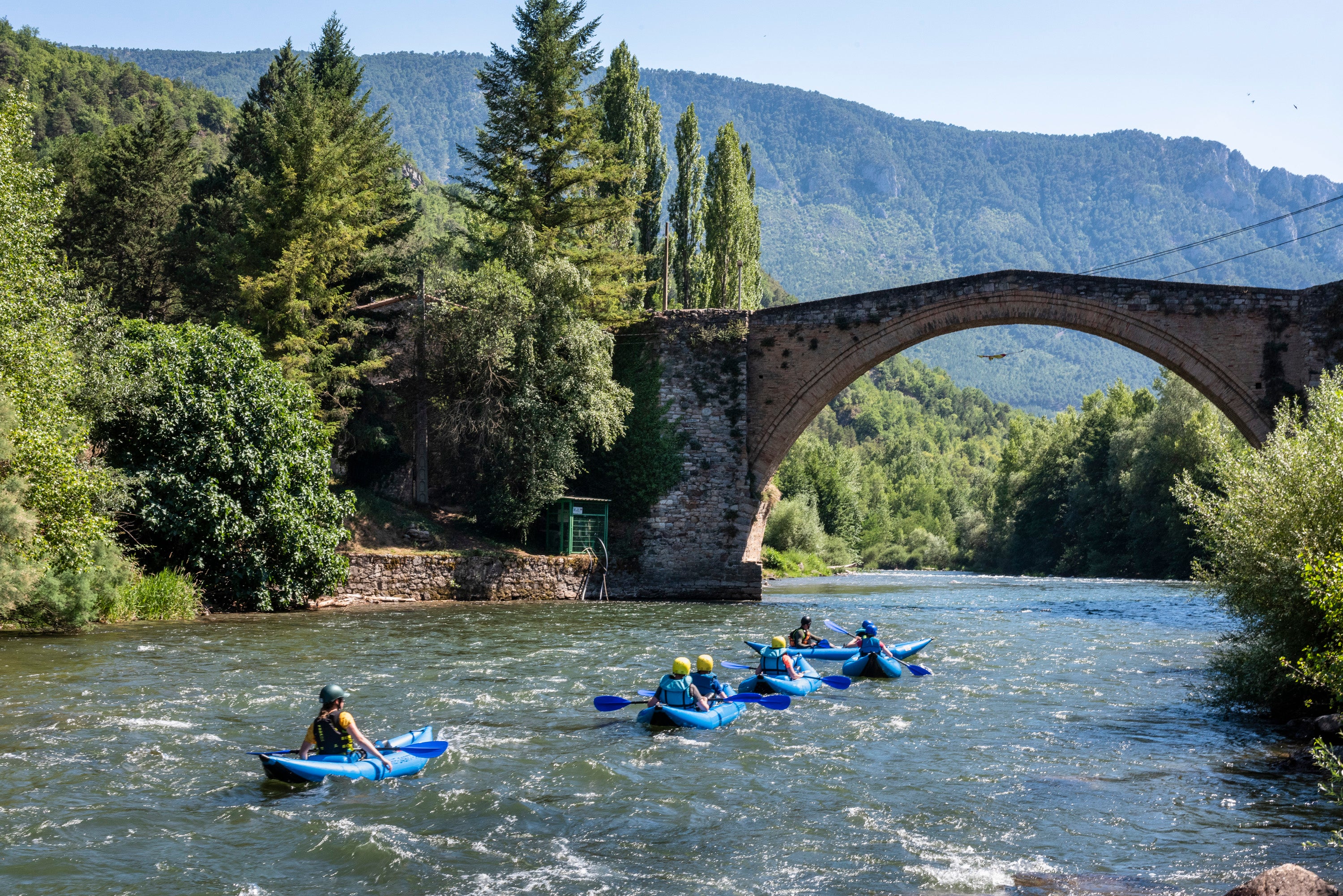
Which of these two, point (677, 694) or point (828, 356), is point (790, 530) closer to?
point (828, 356)

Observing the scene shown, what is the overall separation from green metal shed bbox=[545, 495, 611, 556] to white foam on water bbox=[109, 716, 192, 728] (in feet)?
54.7

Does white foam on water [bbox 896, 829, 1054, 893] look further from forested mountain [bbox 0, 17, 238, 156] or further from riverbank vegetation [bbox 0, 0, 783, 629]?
forested mountain [bbox 0, 17, 238, 156]

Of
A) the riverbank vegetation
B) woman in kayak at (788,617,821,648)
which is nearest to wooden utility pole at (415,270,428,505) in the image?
the riverbank vegetation

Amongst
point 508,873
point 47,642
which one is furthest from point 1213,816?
point 47,642

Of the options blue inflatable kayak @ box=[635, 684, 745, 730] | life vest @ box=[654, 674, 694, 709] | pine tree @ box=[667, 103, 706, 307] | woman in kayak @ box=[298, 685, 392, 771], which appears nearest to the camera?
woman in kayak @ box=[298, 685, 392, 771]

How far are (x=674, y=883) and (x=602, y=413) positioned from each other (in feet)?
66.6

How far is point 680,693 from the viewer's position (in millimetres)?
12125

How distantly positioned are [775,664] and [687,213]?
1139 inches

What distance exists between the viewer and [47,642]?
16.0m

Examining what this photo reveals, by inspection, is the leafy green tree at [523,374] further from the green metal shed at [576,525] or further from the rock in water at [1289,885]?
the rock in water at [1289,885]

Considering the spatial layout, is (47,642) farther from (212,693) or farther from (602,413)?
(602,413)

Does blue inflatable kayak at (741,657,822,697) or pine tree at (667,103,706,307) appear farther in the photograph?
pine tree at (667,103,706,307)

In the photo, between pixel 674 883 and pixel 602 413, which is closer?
pixel 674 883

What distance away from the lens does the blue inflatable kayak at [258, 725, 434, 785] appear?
29.7ft
